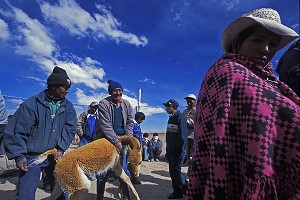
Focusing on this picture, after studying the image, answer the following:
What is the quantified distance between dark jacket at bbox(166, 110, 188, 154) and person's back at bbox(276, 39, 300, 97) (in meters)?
3.18

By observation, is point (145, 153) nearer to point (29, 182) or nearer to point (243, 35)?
point (29, 182)

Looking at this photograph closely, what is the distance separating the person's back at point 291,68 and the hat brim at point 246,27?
0.19m

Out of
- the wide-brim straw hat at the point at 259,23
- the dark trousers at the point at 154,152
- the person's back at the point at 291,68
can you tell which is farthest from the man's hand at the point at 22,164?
the dark trousers at the point at 154,152

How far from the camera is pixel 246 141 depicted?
0.98m

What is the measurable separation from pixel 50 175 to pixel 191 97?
3.52 m

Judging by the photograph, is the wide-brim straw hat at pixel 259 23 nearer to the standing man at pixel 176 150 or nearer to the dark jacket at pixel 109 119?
the dark jacket at pixel 109 119

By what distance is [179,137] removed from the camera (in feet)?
15.8

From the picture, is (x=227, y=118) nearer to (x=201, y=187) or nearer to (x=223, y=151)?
(x=223, y=151)

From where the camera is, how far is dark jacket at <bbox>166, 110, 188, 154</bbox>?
480 cm

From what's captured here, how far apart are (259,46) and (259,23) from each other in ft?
0.36

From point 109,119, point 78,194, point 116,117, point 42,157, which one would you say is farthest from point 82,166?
point 116,117

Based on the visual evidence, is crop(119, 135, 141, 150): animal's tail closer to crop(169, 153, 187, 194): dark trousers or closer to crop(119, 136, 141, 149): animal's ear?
crop(119, 136, 141, 149): animal's ear

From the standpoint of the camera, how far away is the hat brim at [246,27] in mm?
1189

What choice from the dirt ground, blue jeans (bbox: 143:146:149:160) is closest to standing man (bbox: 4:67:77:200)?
the dirt ground
